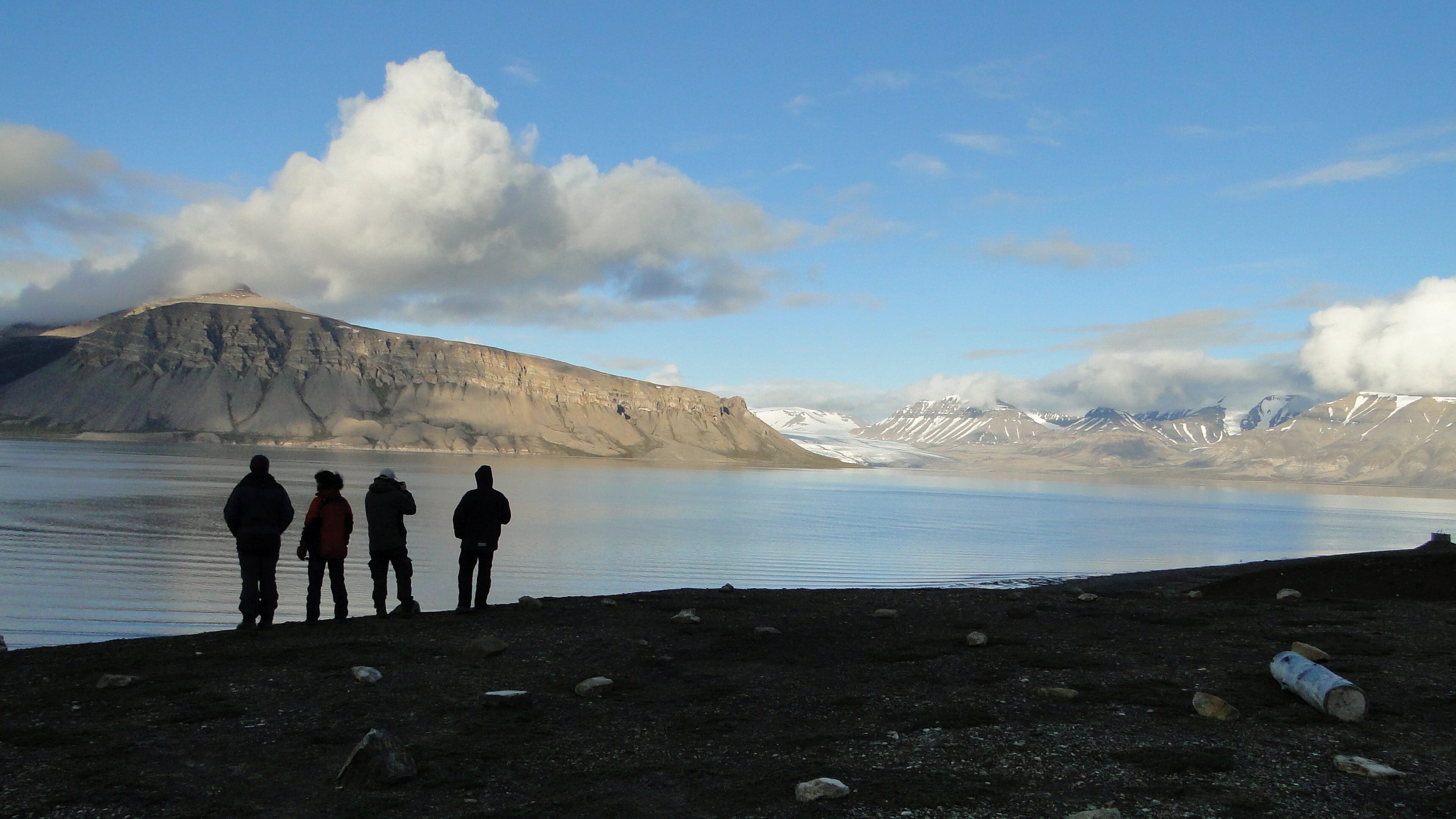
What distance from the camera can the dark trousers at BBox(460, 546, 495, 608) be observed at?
53.8 ft

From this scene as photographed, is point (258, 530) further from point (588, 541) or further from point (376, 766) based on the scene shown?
point (588, 541)

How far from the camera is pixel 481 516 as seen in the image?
53.0 ft

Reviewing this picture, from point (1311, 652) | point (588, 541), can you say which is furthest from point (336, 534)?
point (588, 541)

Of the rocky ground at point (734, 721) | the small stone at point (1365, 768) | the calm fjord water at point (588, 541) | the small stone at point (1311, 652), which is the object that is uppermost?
the small stone at point (1311, 652)

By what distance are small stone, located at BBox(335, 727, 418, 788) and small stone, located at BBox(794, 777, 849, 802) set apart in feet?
10.2

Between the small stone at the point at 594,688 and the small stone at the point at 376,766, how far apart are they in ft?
9.55

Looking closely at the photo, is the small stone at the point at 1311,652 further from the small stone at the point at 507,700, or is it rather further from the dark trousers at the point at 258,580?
the dark trousers at the point at 258,580

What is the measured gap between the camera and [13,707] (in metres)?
9.97

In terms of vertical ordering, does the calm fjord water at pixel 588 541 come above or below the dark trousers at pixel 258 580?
below

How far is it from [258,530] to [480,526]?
3.35m

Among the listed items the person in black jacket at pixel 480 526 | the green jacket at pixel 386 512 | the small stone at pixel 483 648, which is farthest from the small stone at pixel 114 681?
the person in black jacket at pixel 480 526

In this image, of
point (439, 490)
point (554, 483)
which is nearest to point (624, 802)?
point (439, 490)

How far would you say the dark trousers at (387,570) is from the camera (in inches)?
627

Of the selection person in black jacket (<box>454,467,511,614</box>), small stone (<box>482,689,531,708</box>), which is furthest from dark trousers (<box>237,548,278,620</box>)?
small stone (<box>482,689,531,708</box>)
